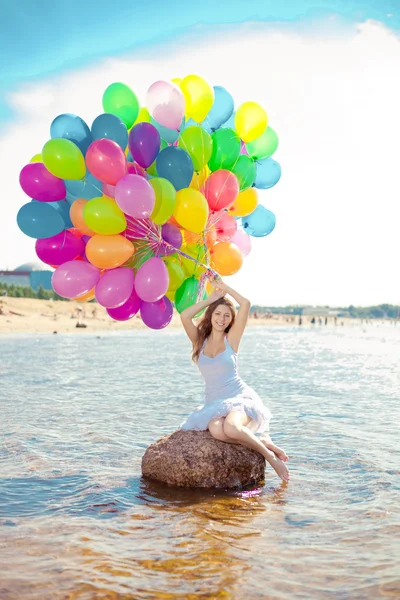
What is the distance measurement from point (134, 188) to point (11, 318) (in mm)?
44652

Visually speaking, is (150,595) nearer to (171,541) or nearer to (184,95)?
(171,541)

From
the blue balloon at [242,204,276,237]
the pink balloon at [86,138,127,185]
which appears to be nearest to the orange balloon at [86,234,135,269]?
the pink balloon at [86,138,127,185]

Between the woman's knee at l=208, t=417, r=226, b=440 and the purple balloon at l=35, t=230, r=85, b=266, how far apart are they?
246cm

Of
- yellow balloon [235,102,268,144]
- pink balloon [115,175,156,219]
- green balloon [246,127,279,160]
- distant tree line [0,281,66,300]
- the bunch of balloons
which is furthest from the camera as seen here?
distant tree line [0,281,66,300]

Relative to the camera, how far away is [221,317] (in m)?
6.54

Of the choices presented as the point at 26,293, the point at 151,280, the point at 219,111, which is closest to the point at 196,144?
the point at 219,111

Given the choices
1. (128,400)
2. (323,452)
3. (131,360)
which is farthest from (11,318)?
Answer: (323,452)

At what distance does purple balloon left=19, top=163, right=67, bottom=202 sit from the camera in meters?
6.44

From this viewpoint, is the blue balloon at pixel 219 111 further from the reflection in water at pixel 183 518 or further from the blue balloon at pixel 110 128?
the reflection in water at pixel 183 518

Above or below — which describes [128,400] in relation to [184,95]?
below

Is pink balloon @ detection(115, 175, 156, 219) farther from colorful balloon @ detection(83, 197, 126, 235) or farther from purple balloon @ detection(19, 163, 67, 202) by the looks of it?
purple balloon @ detection(19, 163, 67, 202)

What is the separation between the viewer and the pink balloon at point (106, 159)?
19.8 feet

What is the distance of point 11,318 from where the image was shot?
48094 mm

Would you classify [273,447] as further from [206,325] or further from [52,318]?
[52,318]
